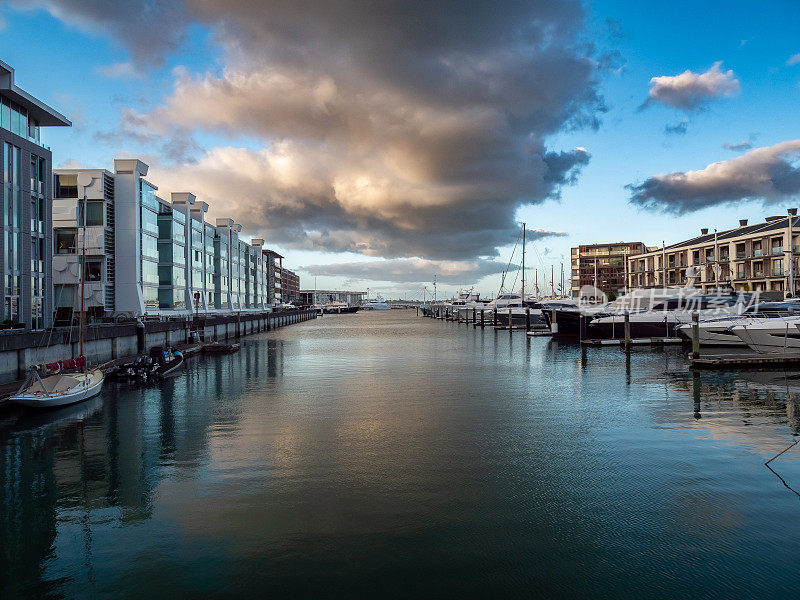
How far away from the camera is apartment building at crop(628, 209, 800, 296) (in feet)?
280

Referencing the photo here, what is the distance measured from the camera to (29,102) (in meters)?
40.5

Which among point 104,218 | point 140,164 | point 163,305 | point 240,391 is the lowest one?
point 240,391

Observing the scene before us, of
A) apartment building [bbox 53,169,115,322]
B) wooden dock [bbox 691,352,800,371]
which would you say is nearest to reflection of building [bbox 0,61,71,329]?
apartment building [bbox 53,169,115,322]

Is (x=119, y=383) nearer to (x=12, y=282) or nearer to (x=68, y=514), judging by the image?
(x=12, y=282)

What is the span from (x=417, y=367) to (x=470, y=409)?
62.3ft

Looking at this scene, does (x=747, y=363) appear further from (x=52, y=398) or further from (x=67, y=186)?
(x=67, y=186)

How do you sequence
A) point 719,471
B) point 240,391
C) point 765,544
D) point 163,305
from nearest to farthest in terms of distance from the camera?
1. point 765,544
2. point 719,471
3. point 240,391
4. point 163,305

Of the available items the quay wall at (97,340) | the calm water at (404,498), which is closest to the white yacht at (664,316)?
the calm water at (404,498)

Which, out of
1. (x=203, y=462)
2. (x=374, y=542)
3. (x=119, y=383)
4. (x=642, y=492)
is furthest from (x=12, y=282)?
(x=642, y=492)

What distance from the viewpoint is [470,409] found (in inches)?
1072

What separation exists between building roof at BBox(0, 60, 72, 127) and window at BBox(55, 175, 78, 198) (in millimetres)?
19865

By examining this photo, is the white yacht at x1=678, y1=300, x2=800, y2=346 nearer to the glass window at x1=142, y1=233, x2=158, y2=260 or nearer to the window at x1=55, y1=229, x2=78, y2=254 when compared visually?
the glass window at x1=142, y1=233, x2=158, y2=260

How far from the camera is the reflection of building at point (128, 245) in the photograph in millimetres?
62750

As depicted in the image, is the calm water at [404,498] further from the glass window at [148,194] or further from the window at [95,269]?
the glass window at [148,194]
